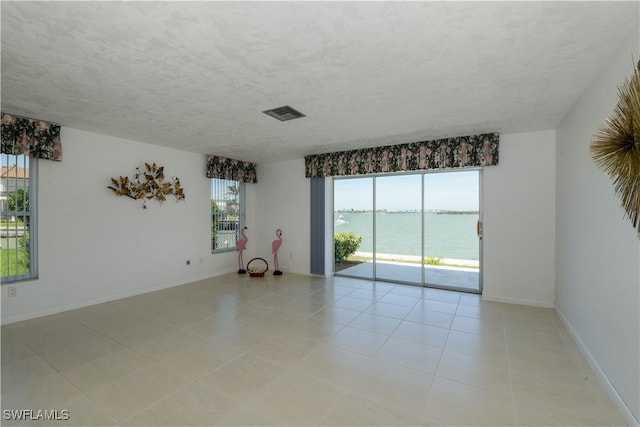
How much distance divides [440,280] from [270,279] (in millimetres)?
3235

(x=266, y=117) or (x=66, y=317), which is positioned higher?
(x=266, y=117)

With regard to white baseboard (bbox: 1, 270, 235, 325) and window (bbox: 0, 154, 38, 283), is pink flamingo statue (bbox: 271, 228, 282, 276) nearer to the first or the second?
white baseboard (bbox: 1, 270, 235, 325)

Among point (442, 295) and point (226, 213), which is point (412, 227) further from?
point (226, 213)

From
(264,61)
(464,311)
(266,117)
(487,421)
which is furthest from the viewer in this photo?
(464,311)

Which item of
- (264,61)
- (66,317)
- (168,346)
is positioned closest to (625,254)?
(264,61)

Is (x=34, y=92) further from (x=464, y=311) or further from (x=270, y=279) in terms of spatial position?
(x=464, y=311)

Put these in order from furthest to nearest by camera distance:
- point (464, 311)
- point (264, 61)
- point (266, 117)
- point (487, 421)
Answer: point (464, 311), point (266, 117), point (264, 61), point (487, 421)

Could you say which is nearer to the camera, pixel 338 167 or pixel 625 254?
pixel 625 254

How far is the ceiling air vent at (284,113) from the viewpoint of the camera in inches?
122

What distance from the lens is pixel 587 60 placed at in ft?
6.83

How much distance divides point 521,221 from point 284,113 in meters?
3.68

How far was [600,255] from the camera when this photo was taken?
2248 mm

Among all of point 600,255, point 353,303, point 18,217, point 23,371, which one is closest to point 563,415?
point 600,255

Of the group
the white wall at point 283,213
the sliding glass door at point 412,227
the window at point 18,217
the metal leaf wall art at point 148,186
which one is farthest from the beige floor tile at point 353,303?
the window at point 18,217
